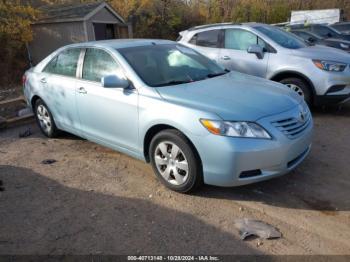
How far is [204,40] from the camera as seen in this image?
811 centimetres

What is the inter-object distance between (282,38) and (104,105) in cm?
440

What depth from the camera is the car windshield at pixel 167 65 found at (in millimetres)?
4406

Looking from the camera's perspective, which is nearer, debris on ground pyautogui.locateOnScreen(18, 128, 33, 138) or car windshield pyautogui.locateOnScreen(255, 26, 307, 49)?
debris on ground pyautogui.locateOnScreen(18, 128, 33, 138)

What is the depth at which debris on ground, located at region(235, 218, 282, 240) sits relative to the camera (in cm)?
325

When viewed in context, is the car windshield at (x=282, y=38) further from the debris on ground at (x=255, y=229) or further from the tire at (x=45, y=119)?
the debris on ground at (x=255, y=229)

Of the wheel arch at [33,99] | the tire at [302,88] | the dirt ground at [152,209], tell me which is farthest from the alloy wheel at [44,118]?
the tire at [302,88]

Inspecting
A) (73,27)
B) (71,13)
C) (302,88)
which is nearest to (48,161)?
(302,88)

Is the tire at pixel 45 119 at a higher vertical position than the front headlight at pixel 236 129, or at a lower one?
lower

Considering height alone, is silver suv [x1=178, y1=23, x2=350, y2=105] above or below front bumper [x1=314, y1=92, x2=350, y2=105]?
above

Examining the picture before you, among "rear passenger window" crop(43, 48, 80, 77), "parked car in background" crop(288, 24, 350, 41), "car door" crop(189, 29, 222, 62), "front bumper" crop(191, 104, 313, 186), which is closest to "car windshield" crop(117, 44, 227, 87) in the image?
"rear passenger window" crop(43, 48, 80, 77)

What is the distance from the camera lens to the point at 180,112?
3768 mm

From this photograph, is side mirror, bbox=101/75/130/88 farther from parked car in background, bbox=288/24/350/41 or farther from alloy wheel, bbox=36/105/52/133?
parked car in background, bbox=288/24/350/41

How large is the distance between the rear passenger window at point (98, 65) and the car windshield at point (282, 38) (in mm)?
Answer: 3828

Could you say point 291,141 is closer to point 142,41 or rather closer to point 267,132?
point 267,132
